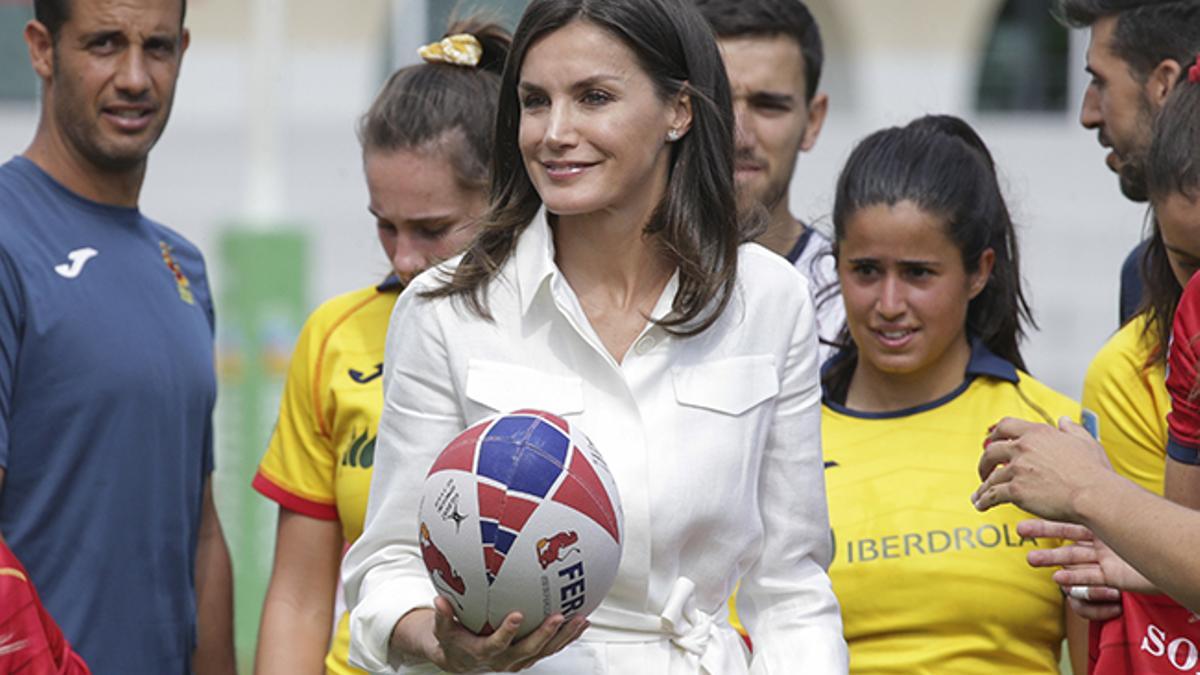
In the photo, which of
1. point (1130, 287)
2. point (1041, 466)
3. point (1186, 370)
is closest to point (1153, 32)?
point (1130, 287)

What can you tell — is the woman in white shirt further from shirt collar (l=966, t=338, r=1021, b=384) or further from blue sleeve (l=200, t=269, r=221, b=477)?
blue sleeve (l=200, t=269, r=221, b=477)

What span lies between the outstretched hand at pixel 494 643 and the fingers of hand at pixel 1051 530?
1079 mm

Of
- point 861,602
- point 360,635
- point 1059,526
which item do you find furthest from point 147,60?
point 1059,526

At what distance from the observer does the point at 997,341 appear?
4578 millimetres

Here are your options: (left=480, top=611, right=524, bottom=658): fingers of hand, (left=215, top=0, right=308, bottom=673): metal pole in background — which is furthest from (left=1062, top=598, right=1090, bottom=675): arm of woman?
(left=215, top=0, right=308, bottom=673): metal pole in background

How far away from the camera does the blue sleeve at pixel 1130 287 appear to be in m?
4.75

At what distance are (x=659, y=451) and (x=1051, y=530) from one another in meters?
0.95

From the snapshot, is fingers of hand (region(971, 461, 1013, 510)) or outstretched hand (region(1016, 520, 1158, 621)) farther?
outstretched hand (region(1016, 520, 1158, 621))

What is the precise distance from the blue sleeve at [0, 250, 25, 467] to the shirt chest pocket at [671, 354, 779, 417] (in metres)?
1.69

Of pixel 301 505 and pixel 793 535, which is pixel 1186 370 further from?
pixel 301 505

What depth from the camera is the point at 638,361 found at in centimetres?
333

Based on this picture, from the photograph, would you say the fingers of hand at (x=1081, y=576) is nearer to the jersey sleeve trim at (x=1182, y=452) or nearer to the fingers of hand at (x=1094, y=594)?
the fingers of hand at (x=1094, y=594)

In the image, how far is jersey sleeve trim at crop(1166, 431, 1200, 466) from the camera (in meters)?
3.49

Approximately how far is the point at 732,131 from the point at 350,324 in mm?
1334
